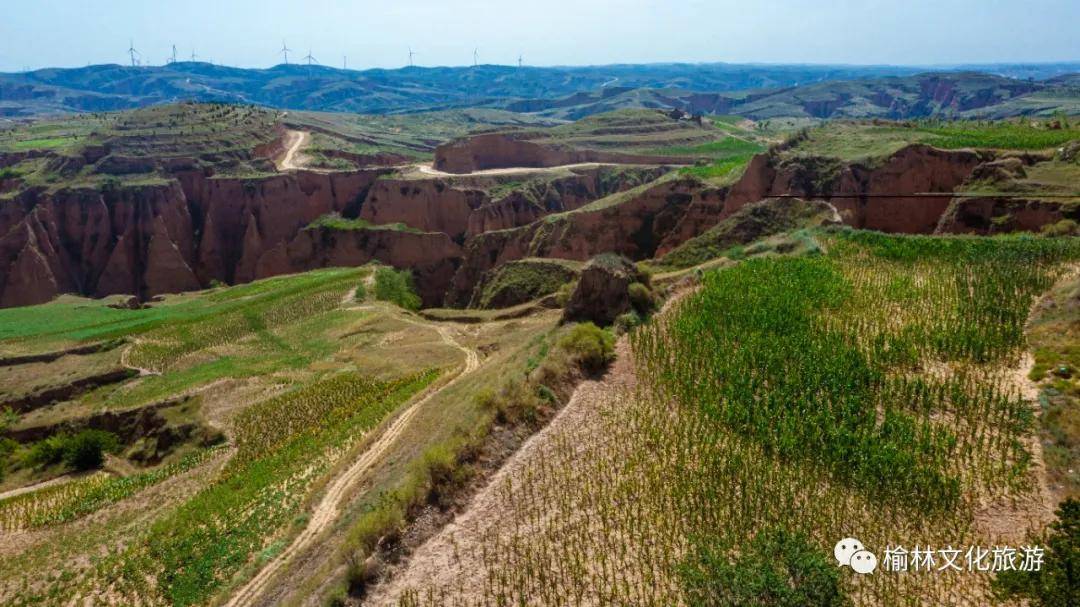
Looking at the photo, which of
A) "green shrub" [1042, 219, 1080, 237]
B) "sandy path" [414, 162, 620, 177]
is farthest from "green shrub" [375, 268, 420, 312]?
"green shrub" [1042, 219, 1080, 237]

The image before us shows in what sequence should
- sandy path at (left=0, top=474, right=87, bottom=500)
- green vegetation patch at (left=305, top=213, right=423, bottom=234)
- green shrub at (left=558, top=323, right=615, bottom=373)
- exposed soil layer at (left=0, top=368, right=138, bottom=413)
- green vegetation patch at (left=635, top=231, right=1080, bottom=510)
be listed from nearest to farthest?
green vegetation patch at (left=635, top=231, right=1080, bottom=510) → green shrub at (left=558, top=323, right=615, bottom=373) → sandy path at (left=0, top=474, right=87, bottom=500) → exposed soil layer at (left=0, top=368, right=138, bottom=413) → green vegetation patch at (left=305, top=213, right=423, bottom=234)

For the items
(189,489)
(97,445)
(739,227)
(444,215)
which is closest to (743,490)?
(189,489)

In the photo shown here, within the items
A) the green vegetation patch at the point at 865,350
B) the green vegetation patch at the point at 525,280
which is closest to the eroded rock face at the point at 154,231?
the green vegetation patch at the point at 525,280

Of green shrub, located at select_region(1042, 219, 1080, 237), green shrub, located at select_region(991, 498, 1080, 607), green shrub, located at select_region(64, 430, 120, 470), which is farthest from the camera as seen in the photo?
green shrub, located at select_region(1042, 219, 1080, 237)

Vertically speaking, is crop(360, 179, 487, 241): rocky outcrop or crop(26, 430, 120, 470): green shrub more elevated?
crop(360, 179, 487, 241): rocky outcrop

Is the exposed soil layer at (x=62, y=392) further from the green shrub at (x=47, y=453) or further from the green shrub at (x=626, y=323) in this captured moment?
the green shrub at (x=626, y=323)

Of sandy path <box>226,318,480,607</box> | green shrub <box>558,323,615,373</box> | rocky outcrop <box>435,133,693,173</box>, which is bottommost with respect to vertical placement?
sandy path <box>226,318,480,607</box>

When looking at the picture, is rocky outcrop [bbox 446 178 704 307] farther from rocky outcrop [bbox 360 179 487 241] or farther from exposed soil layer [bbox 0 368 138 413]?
exposed soil layer [bbox 0 368 138 413]

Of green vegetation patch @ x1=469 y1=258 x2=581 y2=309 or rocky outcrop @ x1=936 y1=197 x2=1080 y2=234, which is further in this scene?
green vegetation patch @ x1=469 y1=258 x2=581 y2=309
